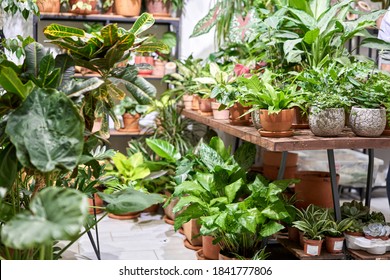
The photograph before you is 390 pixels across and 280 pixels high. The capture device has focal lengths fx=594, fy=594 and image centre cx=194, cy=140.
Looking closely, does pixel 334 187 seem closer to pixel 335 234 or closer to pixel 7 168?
pixel 335 234

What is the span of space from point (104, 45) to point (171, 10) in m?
3.04

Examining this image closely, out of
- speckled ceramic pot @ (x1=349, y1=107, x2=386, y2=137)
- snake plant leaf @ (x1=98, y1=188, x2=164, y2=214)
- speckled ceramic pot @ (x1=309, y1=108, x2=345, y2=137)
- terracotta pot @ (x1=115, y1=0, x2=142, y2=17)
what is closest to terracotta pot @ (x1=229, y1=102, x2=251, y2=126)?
speckled ceramic pot @ (x1=309, y1=108, x2=345, y2=137)

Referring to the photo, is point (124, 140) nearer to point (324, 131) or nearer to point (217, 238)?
point (217, 238)

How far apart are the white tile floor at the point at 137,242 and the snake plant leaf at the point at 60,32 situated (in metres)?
1.76

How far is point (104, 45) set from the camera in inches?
115

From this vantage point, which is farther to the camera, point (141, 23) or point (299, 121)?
point (299, 121)

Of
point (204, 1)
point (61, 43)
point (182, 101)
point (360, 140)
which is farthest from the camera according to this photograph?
point (204, 1)

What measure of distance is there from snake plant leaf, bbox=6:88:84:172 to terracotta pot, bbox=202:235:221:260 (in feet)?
6.13

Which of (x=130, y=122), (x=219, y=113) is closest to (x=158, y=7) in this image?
(x=130, y=122)

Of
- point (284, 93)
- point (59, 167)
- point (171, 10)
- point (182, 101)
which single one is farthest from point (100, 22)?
point (59, 167)

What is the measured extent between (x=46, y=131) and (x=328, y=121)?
5.48 feet

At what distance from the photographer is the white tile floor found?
4.19m

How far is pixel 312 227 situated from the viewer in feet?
11.2

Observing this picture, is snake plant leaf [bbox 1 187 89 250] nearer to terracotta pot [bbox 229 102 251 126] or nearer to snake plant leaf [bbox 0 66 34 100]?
snake plant leaf [bbox 0 66 34 100]
